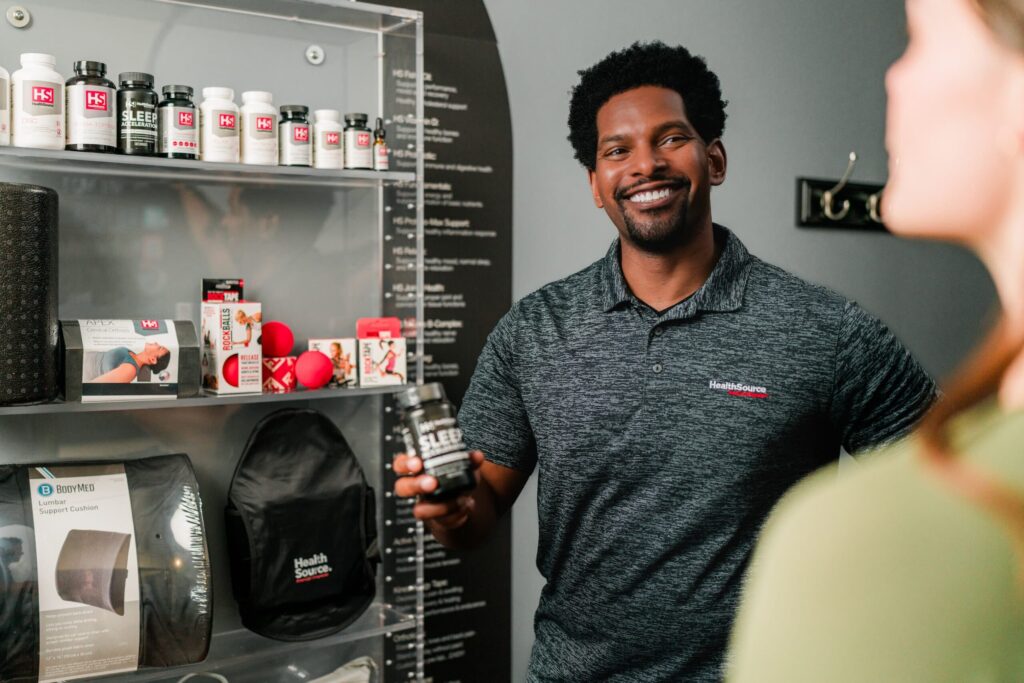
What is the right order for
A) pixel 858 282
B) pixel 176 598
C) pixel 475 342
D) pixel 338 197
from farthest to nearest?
pixel 858 282 < pixel 475 342 < pixel 338 197 < pixel 176 598

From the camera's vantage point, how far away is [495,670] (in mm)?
2645

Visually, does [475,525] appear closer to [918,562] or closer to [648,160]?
[648,160]

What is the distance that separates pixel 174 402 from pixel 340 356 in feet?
1.35

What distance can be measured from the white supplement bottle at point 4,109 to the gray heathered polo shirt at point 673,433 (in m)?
1.03

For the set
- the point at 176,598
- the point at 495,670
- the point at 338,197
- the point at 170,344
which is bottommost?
the point at 495,670

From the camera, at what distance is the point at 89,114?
1.78 meters

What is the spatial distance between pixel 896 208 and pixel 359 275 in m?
1.95

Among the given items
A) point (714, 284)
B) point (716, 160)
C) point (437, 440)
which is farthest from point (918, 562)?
point (716, 160)

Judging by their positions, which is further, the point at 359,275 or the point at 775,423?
the point at 359,275

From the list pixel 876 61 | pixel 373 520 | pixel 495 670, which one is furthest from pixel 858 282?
pixel 373 520

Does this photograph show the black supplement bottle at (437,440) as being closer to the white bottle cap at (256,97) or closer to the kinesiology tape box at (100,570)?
the kinesiology tape box at (100,570)

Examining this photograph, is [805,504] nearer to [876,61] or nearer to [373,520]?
[373,520]

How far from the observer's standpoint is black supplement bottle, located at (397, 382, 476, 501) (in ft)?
4.27

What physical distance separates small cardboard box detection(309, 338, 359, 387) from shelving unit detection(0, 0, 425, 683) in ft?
0.13
